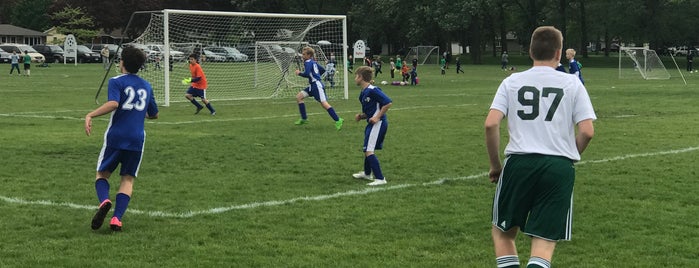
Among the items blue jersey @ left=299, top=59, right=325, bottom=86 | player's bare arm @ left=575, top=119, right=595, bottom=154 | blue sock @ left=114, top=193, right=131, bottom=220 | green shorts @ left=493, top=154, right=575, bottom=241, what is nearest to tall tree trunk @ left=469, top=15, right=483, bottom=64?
blue jersey @ left=299, top=59, right=325, bottom=86

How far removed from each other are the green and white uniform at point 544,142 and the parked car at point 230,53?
31.1m

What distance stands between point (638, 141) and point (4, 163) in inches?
415

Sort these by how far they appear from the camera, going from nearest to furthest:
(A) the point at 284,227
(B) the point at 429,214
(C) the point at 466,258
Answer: (C) the point at 466,258 < (A) the point at 284,227 < (B) the point at 429,214

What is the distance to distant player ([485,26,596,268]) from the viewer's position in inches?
189

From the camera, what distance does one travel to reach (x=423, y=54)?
72125 millimetres

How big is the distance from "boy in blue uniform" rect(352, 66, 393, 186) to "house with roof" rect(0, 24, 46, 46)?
101 metres

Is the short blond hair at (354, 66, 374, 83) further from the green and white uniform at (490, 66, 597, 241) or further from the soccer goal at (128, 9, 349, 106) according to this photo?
the soccer goal at (128, 9, 349, 106)

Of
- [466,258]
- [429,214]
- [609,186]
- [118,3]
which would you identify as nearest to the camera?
[466,258]

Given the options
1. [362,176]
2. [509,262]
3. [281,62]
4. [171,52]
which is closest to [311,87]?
[362,176]

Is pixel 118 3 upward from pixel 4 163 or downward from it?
upward

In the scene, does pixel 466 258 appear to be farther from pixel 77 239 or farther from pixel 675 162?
pixel 675 162

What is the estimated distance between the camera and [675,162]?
1235cm

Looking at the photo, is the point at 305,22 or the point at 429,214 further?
the point at 305,22

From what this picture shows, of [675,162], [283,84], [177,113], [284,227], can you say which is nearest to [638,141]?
[675,162]
